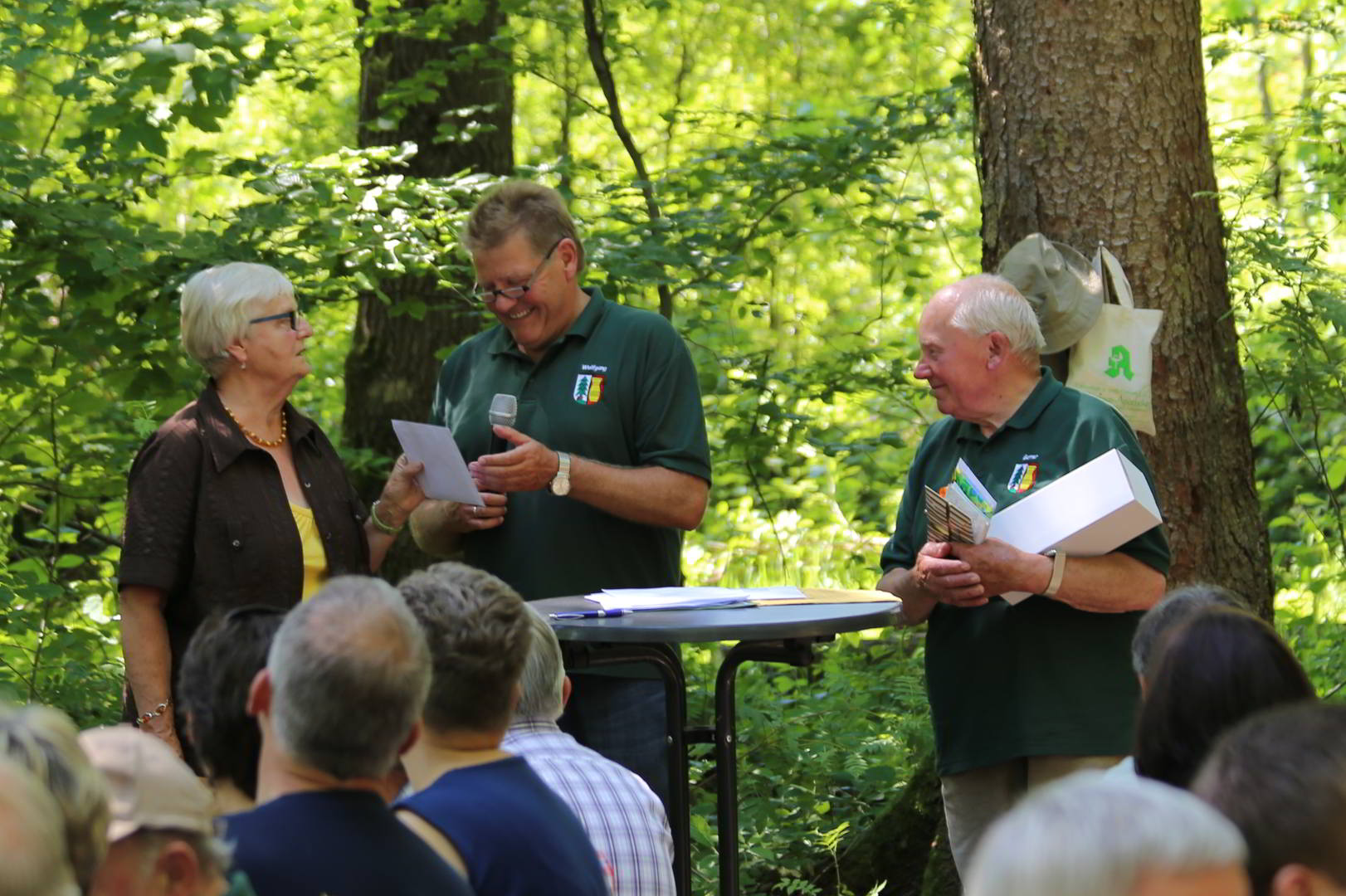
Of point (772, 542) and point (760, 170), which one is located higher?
point (760, 170)

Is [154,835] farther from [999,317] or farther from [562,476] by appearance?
[999,317]

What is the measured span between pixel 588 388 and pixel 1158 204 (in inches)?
75.3

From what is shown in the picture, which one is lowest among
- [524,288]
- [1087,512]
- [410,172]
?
[1087,512]

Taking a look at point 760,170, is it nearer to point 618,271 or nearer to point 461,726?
point 618,271

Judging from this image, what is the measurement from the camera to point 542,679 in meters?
3.12

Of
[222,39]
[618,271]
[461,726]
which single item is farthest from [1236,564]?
[222,39]

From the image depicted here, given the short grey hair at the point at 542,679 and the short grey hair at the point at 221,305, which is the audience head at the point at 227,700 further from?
the short grey hair at the point at 221,305

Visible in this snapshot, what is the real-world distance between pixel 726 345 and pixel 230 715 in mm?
5719

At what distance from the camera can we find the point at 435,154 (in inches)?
317

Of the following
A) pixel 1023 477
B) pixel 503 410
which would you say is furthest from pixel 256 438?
pixel 1023 477

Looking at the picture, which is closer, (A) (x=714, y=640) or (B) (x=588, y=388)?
(A) (x=714, y=640)

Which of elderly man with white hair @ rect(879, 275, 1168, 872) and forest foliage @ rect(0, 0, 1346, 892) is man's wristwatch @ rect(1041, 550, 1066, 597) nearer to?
elderly man with white hair @ rect(879, 275, 1168, 872)

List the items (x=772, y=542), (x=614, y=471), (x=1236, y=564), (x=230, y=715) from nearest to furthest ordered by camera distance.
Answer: (x=230, y=715), (x=614, y=471), (x=1236, y=564), (x=772, y=542)

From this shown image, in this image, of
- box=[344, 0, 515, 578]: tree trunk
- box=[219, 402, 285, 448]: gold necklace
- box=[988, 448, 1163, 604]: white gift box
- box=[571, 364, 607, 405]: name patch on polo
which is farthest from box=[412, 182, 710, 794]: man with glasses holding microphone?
box=[344, 0, 515, 578]: tree trunk
